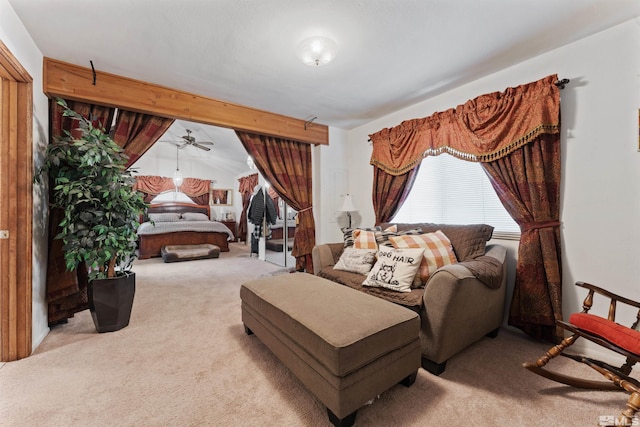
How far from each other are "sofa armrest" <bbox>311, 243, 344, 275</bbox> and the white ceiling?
169cm

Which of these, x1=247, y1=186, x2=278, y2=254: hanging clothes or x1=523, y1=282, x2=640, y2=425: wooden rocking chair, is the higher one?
x1=247, y1=186, x2=278, y2=254: hanging clothes

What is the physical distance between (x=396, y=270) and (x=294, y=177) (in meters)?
2.22

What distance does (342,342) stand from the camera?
117cm

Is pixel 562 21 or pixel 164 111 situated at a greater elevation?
pixel 562 21

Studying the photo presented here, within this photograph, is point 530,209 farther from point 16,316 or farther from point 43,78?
point 43,78

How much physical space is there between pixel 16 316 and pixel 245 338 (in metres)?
1.54

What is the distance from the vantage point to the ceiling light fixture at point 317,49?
187cm

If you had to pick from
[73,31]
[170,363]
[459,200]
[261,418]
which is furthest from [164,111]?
[459,200]

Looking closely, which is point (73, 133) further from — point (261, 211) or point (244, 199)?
point (244, 199)

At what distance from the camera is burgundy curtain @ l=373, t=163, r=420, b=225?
3.07 m

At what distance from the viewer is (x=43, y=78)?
2133mm

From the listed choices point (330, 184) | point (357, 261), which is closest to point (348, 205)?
point (330, 184)

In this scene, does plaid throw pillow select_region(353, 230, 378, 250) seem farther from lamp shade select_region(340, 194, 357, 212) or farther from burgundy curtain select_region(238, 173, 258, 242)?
burgundy curtain select_region(238, 173, 258, 242)

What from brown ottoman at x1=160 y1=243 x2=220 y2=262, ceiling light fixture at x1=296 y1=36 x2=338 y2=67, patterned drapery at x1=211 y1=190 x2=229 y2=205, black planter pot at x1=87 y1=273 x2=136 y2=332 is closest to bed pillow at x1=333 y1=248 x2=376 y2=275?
ceiling light fixture at x1=296 y1=36 x2=338 y2=67
